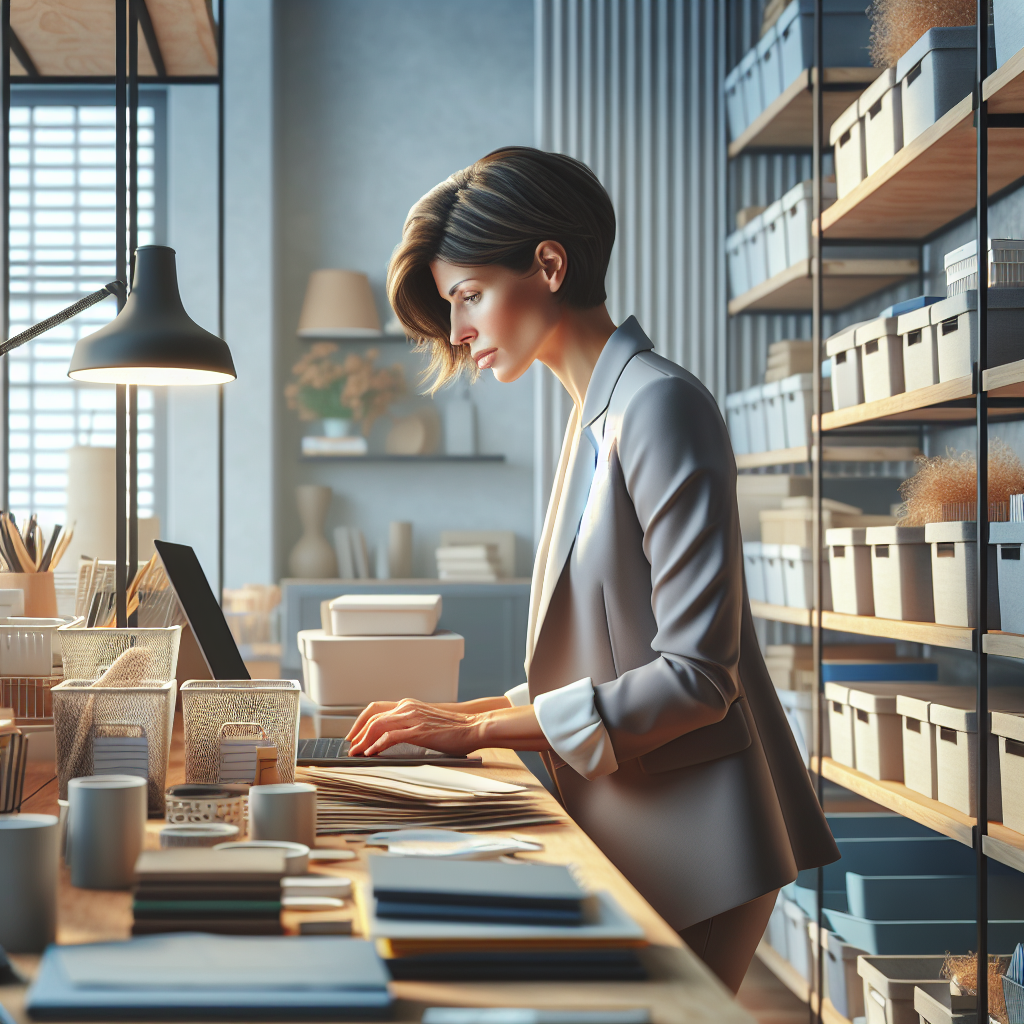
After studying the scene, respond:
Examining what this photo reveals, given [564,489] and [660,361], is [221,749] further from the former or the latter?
[660,361]

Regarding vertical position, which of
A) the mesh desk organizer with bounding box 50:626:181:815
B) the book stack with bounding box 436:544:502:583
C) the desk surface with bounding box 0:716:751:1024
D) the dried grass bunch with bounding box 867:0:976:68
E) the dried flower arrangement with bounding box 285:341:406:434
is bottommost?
the desk surface with bounding box 0:716:751:1024

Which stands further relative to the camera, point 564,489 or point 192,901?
point 564,489

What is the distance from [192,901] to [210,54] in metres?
2.22

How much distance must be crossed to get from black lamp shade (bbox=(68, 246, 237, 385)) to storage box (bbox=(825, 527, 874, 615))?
1.74m

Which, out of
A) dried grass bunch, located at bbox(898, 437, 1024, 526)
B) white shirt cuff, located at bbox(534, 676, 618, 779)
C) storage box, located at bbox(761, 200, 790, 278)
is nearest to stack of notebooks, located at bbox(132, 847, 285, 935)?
white shirt cuff, located at bbox(534, 676, 618, 779)

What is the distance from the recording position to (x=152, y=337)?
1.50 metres

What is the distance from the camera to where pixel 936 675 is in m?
2.93

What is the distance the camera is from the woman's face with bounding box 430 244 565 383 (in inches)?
51.5

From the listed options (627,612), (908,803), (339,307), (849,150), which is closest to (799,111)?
(849,150)

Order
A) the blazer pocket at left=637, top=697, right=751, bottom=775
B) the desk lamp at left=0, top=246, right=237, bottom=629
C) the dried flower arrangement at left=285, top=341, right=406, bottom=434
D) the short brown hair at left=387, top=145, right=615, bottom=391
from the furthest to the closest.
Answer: the dried flower arrangement at left=285, top=341, right=406, bottom=434 → the desk lamp at left=0, top=246, right=237, bottom=629 → the short brown hair at left=387, top=145, right=615, bottom=391 → the blazer pocket at left=637, top=697, right=751, bottom=775

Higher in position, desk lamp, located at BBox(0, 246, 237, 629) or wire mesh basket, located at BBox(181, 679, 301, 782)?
desk lamp, located at BBox(0, 246, 237, 629)

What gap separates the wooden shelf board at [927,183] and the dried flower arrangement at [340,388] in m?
1.99

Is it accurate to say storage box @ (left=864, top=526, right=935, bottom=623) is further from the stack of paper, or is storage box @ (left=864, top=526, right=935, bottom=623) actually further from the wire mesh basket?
the wire mesh basket

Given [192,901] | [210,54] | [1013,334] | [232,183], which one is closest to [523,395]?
[232,183]
